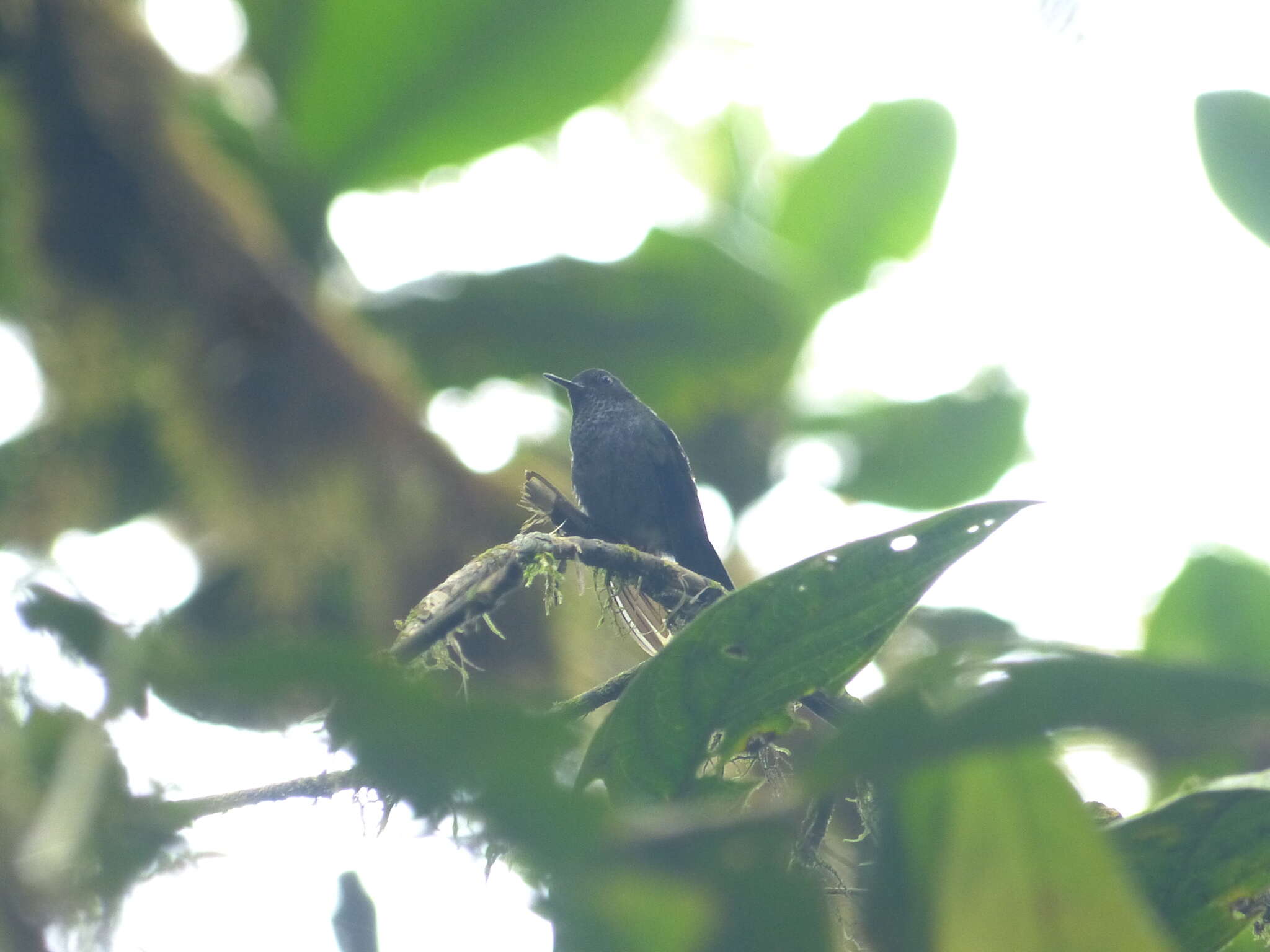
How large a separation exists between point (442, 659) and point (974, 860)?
3.36 feet

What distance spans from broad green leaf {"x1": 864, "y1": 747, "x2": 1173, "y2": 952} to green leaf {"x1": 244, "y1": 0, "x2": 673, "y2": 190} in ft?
7.95

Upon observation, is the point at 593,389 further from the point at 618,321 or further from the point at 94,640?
the point at 94,640

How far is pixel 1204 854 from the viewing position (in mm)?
1030

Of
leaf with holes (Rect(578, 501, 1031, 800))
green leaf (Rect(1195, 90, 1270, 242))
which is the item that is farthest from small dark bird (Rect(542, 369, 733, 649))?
leaf with holes (Rect(578, 501, 1031, 800))

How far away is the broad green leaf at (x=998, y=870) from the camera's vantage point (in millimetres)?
718

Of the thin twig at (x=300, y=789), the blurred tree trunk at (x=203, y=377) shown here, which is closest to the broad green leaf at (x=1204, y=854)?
the thin twig at (x=300, y=789)

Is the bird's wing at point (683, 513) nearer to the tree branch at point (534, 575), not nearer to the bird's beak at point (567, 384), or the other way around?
the bird's beak at point (567, 384)

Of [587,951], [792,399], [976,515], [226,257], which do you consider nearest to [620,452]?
[792,399]

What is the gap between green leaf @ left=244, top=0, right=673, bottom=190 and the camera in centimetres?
269

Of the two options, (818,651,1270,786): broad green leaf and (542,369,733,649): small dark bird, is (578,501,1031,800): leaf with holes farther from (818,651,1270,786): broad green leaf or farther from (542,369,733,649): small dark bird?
(542,369,733,649): small dark bird

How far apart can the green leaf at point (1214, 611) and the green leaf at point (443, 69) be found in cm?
187

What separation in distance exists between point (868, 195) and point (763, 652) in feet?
9.68

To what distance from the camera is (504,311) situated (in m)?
3.14

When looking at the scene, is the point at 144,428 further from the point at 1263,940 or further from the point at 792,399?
the point at 1263,940
